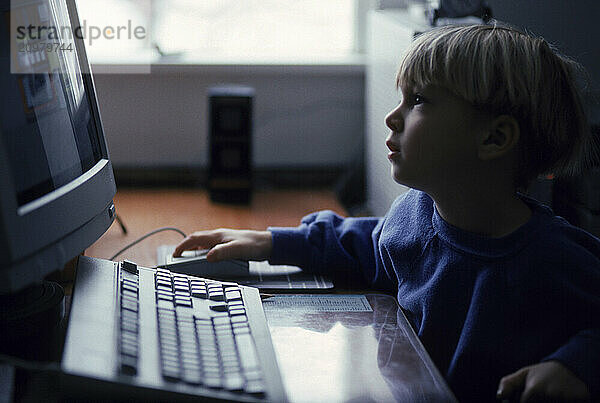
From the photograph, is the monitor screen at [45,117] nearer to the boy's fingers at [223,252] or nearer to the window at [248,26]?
the boy's fingers at [223,252]

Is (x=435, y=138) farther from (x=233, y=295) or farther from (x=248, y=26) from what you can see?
(x=248, y=26)

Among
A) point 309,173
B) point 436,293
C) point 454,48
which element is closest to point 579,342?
point 436,293

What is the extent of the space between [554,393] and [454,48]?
1.29 feet

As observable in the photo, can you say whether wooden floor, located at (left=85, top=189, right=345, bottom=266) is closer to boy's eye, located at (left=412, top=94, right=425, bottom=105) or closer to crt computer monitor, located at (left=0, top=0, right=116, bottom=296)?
crt computer monitor, located at (left=0, top=0, right=116, bottom=296)

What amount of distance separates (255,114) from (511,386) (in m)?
1.17

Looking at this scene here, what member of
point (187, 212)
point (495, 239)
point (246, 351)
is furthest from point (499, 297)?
point (187, 212)

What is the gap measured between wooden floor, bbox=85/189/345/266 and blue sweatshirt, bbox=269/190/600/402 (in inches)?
19.2

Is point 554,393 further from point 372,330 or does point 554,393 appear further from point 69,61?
point 69,61

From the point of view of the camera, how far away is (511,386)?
0.69 m

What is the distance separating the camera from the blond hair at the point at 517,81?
79cm

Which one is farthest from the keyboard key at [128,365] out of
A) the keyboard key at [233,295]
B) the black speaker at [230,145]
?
the black speaker at [230,145]

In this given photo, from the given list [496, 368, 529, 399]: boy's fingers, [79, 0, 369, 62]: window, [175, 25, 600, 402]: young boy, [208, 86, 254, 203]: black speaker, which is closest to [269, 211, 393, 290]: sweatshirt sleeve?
[175, 25, 600, 402]: young boy

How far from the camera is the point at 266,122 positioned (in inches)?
68.7

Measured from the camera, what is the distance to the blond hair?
0.79 metres
